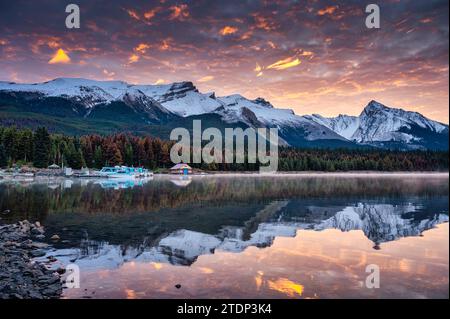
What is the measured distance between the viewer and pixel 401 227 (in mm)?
33969

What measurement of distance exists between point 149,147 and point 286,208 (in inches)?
5393

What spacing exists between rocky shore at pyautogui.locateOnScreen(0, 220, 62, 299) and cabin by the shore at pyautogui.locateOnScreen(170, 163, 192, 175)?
145666 mm

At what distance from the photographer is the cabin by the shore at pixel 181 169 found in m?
174

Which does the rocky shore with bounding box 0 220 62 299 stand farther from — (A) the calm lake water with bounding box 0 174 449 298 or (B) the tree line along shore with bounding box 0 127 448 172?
(B) the tree line along shore with bounding box 0 127 448 172

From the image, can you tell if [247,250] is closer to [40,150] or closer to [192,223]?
[192,223]

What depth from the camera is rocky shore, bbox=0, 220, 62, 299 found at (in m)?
16.1

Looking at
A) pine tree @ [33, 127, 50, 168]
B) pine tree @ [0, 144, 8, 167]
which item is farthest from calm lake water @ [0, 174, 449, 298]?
pine tree @ [33, 127, 50, 168]

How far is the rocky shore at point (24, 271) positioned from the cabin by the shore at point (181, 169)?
478 ft

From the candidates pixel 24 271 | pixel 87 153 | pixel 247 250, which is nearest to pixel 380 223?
pixel 247 250

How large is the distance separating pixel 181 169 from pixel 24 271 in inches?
6164

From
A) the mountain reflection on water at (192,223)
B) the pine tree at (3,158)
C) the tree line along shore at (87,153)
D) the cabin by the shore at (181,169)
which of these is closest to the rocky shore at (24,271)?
the mountain reflection on water at (192,223)

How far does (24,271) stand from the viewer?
1873 centimetres
